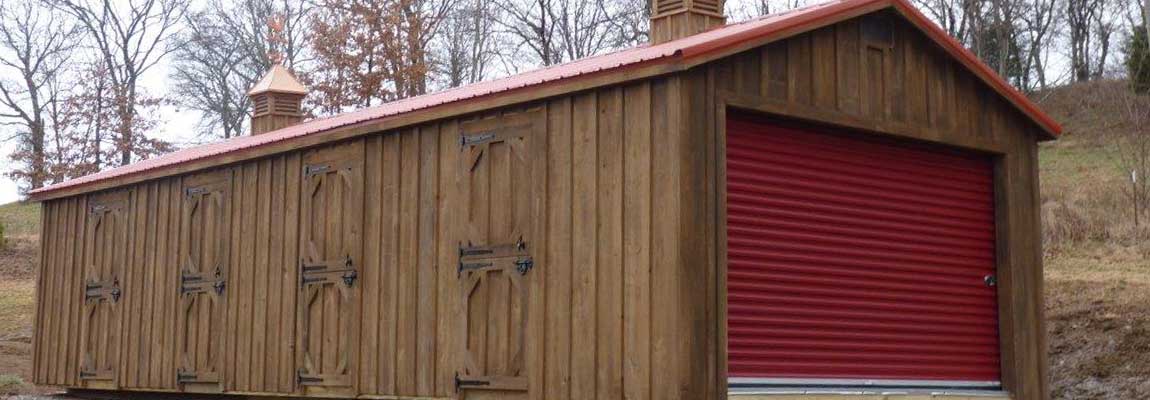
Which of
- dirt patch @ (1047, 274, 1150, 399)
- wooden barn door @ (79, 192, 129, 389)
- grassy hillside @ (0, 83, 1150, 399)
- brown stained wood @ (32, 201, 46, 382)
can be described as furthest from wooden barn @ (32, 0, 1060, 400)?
brown stained wood @ (32, 201, 46, 382)

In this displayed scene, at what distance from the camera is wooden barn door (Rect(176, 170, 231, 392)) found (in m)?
17.2

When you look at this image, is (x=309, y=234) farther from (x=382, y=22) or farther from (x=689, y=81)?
(x=382, y=22)

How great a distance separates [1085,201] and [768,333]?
18.4 m

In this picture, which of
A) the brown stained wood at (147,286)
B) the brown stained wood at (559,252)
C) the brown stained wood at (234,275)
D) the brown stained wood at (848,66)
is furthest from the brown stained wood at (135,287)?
the brown stained wood at (848,66)

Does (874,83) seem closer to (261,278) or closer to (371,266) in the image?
(371,266)

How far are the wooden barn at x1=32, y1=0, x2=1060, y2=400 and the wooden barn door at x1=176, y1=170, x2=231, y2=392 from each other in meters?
0.19

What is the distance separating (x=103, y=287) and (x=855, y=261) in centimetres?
1080

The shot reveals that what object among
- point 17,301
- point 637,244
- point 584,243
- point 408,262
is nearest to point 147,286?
point 408,262

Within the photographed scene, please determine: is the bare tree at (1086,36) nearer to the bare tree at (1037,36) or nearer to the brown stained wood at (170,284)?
the bare tree at (1037,36)

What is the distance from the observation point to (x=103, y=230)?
19.6m

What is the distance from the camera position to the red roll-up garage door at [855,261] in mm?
12258

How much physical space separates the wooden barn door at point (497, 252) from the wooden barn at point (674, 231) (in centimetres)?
2

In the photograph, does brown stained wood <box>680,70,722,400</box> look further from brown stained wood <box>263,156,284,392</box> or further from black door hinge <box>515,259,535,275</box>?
brown stained wood <box>263,156,284,392</box>

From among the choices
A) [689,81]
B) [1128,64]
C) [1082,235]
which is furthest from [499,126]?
[1128,64]
